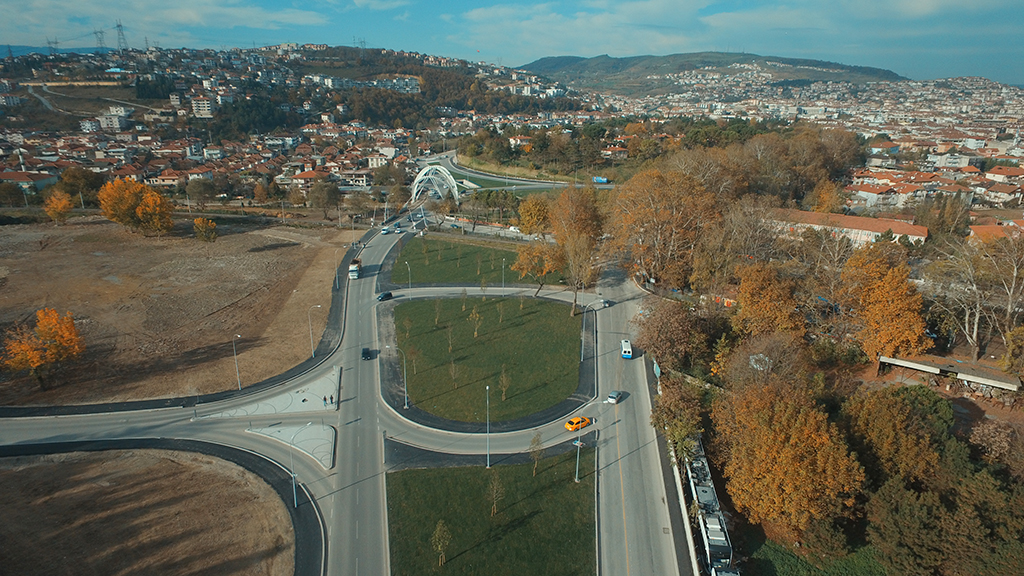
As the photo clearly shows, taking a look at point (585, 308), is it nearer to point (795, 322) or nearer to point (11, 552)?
point (795, 322)

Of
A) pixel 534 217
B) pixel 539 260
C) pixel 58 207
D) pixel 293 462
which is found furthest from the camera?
pixel 58 207

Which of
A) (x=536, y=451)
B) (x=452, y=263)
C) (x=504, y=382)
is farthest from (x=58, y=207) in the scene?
(x=536, y=451)

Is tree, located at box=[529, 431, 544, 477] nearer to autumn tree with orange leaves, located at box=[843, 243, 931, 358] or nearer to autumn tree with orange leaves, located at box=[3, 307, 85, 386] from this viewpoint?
autumn tree with orange leaves, located at box=[843, 243, 931, 358]

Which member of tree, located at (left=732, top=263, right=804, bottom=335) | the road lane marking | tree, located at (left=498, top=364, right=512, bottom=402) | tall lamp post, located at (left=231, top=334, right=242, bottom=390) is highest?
tree, located at (left=732, top=263, right=804, bottom=335)

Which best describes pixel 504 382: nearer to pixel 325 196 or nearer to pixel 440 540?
pixel 440 540

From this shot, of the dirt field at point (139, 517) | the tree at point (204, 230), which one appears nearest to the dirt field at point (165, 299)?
the tree at point (204, 230)

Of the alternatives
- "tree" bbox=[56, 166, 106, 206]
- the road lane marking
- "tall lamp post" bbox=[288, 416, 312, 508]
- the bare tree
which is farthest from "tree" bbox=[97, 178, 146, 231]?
the road lane marking
